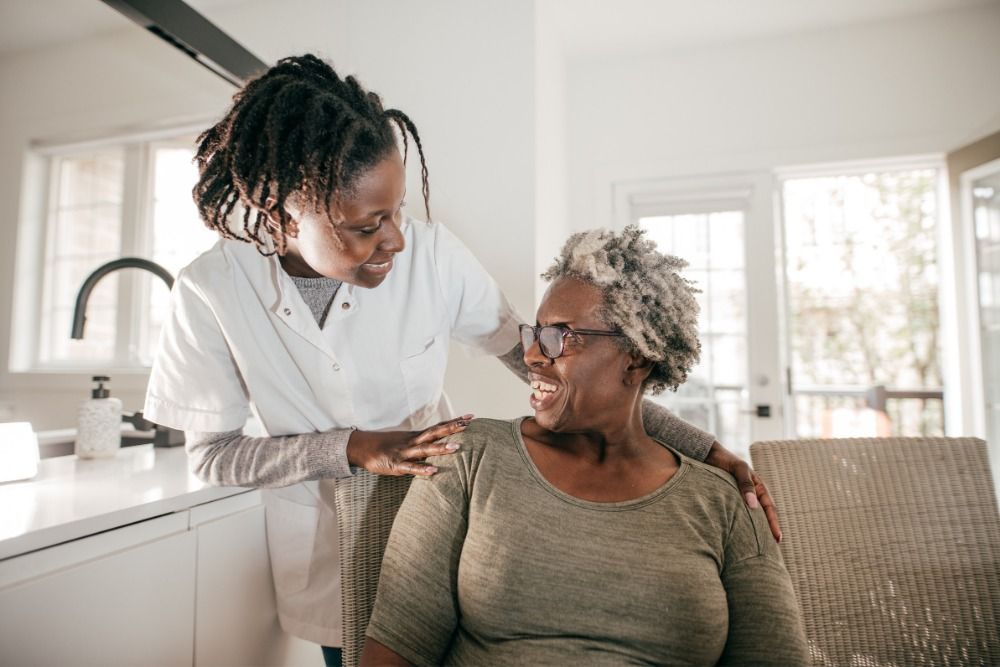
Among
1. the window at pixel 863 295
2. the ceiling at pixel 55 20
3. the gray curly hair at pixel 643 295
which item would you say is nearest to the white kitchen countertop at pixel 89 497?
the gray curly hair at pixel 643 295

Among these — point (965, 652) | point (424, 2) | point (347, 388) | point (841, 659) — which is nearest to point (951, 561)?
point (965, 652)

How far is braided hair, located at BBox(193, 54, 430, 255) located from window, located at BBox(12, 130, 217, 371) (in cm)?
223

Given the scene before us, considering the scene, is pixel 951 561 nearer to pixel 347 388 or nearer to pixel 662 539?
pixel 662 539

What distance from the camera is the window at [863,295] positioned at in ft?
16.8

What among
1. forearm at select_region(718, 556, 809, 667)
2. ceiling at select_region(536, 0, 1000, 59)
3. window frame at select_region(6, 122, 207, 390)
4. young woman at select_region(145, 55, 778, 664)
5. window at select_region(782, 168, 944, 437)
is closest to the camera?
forearm at select_region(718, 556, 809, 667)

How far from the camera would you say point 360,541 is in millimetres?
1021

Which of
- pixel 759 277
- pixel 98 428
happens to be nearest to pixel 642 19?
pixel 759 277

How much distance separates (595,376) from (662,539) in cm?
30

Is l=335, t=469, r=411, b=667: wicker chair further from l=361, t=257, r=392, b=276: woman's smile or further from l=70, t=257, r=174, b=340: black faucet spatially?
l=70, t=257, r=174, b=340: black faucet

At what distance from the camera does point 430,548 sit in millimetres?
938

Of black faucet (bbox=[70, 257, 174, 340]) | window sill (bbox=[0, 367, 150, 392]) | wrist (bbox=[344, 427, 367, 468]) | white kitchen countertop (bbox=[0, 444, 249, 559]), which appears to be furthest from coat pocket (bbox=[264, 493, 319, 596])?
window sill (bbox=[0, 367, 150, 392])

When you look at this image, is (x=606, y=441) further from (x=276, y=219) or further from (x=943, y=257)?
(x=943, y=257)

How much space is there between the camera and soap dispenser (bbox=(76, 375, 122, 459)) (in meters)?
1.52

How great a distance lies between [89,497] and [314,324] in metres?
0.56
